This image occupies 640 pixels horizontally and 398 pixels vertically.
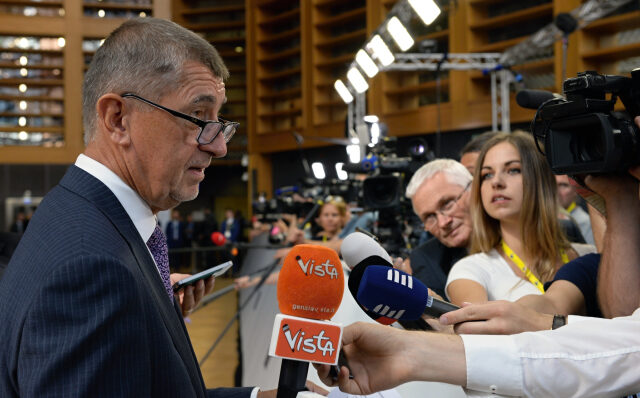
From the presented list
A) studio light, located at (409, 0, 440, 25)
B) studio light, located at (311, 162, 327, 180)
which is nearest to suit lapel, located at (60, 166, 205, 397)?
studio light, located at (311, 162, 327, 180)

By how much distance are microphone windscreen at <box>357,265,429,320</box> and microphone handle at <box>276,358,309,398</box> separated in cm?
13

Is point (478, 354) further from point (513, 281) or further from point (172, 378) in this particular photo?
point (513, 281)

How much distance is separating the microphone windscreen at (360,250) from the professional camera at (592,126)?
42 cm

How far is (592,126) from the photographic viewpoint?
1.06m

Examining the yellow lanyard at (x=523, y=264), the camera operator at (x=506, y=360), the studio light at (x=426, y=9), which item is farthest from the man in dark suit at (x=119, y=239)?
the studio light at (x=426, y=9)

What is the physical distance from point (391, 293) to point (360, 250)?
0.32ft

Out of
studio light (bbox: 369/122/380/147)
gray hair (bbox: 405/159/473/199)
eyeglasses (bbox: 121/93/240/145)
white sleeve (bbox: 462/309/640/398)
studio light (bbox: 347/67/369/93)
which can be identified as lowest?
white sleeve (bbox: 462/309/640/398)

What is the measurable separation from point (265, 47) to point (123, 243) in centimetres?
1429

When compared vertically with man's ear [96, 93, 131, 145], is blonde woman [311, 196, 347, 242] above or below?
below

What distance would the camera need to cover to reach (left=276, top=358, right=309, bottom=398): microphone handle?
0.78m

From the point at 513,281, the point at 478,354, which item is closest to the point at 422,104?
the point at 513,281

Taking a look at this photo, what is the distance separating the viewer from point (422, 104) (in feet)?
36.4

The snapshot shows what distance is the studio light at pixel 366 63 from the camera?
6622 mm

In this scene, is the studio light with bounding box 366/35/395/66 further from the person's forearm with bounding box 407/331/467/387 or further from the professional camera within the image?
the person's forearm with bounding box 407/331/467/387
